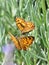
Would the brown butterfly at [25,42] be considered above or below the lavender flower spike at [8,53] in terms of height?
above

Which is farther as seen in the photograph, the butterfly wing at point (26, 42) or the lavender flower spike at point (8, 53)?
the lavender flower spike at point (8, 53)

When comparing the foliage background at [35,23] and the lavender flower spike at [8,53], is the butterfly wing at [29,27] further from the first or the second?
the lavender flower spike at [8,53]

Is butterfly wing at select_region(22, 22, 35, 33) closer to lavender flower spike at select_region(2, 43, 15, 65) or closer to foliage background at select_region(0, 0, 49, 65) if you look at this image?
foliage background at select_region(0, 0, 49, 65)

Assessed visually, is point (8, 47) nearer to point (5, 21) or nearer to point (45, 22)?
point (5, 21)

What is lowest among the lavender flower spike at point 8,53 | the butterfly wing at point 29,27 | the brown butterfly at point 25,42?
the lavender flower spike at point 8,53

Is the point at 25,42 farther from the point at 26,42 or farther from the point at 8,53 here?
the point at 8,53

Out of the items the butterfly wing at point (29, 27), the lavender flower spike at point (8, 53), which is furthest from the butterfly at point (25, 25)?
the lavender flower spike at point (8, 53)
